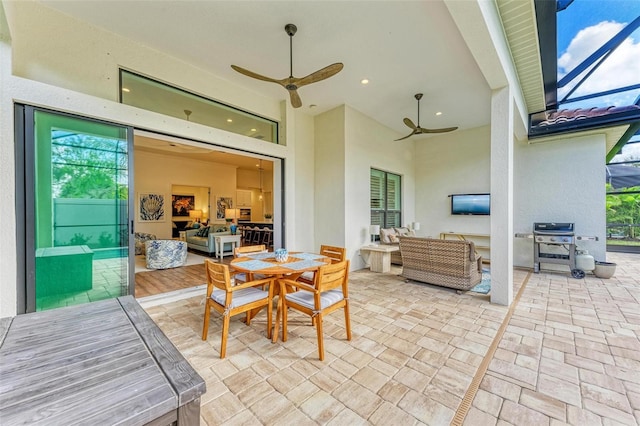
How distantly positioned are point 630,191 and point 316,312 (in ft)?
34.9

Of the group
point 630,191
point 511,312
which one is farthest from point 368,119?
point 630,191

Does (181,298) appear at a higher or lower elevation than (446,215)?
lower

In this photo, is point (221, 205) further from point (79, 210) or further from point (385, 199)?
point (79, 210)

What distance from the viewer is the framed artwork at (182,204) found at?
370 inches

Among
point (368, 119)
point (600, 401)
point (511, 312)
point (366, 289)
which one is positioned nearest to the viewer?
point (600, 401)

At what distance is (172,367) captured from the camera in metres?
0.83

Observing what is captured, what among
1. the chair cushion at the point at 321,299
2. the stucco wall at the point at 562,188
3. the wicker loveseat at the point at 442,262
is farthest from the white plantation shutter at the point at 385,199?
the chair cushion at the point at 321,299

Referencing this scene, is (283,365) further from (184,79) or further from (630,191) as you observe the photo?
(630,191)

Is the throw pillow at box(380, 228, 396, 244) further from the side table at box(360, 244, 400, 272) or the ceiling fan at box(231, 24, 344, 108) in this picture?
the ceiling fan at box(231, 24, 344, 108)

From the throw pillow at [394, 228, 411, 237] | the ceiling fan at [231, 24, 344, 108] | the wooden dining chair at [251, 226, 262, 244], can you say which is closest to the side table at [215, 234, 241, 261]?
the wooden dining chair at [251, 226, 262, 244]

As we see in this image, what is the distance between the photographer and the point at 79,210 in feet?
9.82

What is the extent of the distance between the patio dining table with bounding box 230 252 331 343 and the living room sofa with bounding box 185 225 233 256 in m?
4.24

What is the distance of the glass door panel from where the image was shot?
2771 millimetres

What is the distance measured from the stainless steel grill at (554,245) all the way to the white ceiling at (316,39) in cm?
312
